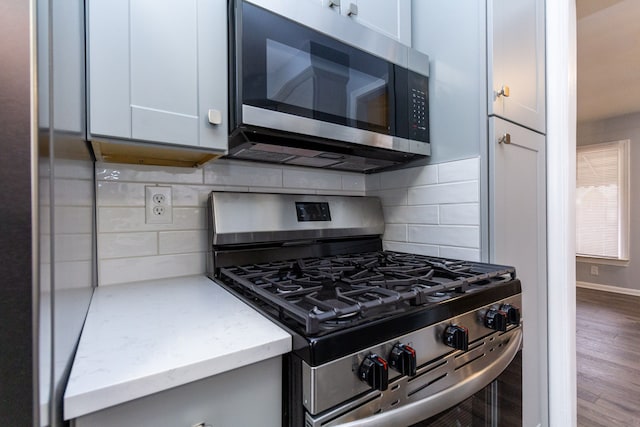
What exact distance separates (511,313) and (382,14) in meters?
1.18

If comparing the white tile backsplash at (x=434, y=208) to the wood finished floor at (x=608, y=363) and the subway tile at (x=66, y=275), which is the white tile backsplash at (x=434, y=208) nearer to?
the subway tile at (x=66, y=275)

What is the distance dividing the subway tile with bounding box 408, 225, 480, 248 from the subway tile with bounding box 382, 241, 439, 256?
2 centimetres

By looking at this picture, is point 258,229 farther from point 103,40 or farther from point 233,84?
point 103,40

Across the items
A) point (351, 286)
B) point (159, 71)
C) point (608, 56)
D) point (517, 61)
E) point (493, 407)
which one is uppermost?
point (608, 56)

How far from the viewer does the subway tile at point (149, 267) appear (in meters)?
0.95

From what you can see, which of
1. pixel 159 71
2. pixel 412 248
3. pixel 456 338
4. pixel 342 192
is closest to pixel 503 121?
pixel 412 248

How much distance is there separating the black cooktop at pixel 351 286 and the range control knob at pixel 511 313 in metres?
0.07

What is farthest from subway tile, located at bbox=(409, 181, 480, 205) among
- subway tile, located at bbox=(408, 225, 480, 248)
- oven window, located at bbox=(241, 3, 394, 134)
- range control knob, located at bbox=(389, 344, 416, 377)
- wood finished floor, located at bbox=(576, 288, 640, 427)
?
wood finished floor, located at bbox=(576, 288, 640, 427)

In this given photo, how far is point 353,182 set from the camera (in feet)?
5.07

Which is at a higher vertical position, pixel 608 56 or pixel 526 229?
pixel 608 56

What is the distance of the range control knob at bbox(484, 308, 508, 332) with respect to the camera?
2.66ft

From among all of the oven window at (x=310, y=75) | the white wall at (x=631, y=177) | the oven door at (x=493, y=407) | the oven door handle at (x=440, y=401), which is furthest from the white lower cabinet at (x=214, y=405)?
the white wall at (x=631, y=177)

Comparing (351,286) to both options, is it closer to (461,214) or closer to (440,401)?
(440,401)

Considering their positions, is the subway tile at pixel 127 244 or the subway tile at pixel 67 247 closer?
the subway tile at pixel 67 247
